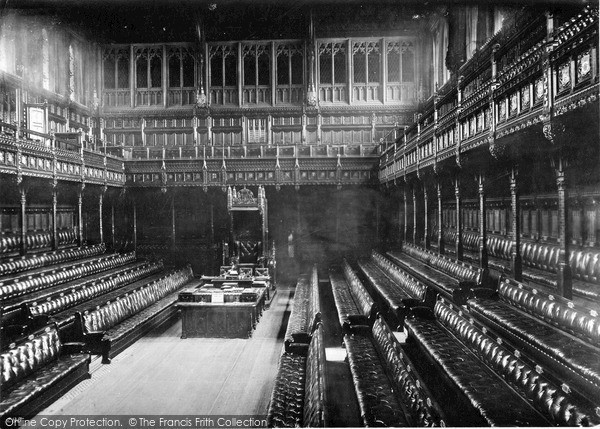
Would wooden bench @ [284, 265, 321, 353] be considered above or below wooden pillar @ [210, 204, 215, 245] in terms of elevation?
below

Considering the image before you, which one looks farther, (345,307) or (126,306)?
(126,306)

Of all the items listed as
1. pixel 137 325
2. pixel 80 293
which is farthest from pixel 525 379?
pixel 80 293

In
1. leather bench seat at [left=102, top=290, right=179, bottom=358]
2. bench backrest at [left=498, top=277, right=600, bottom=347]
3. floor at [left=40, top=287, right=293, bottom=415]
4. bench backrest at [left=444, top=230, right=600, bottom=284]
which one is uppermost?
bench backrest at [left=444, top=230, right=600, bottom=284]

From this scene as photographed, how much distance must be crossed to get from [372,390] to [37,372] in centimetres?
395

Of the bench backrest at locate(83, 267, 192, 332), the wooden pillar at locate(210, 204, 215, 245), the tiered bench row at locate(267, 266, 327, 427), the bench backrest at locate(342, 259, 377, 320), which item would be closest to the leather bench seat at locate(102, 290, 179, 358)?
the bench backrest at locate(83, 267, 192, 332)

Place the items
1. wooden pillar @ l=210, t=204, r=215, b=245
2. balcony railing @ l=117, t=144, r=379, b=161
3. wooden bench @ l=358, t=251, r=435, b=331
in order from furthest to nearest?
balcony railing @ l=117, t=144, r=379, b=161 < wooden pillar @ l=210, t=204, r=215, b=245 < wooden bench @ l=358, t=251, r=435, b=331

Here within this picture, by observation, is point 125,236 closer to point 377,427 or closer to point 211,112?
point 211,112

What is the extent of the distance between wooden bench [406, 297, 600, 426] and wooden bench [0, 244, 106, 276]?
8642 mm

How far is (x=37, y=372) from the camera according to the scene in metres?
5.09

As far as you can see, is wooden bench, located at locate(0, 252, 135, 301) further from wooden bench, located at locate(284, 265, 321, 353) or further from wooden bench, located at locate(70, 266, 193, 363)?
wooden bench, located at locate(284, 265, 321, 353)

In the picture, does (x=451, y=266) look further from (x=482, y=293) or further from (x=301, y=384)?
(x=301, y=384)

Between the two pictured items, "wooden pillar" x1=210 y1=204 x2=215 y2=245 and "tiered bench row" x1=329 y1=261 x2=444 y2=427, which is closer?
"tiered bench row" x1=329 y1=261 x2=444 y2=427

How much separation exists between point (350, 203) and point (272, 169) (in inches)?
125

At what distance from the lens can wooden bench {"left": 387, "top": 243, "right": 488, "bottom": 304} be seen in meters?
6.92
